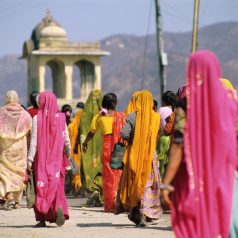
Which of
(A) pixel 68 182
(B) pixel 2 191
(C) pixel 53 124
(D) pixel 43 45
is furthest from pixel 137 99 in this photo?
(D) pixel 43 45

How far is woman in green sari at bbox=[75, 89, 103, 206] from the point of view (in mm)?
18703

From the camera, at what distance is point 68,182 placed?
22375 millimetres

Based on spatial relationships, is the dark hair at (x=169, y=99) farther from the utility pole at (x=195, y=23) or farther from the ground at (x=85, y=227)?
the utility pole at (x=195, y=23)

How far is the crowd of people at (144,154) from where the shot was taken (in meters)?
8.59

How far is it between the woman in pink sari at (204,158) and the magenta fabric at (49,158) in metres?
5.47

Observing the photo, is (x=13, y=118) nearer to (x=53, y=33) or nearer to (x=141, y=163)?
(x=141, y=163)

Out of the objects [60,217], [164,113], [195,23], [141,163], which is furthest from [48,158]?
[195,23]

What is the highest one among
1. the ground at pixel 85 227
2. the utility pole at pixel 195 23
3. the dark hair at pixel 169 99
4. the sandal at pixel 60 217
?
the utility pole at pixel 195 23

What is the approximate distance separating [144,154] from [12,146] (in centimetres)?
398

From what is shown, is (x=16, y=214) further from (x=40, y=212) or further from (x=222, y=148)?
(x=222, y=148)

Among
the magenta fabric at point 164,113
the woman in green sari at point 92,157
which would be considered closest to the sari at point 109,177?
the magenta fabric at point 164,113

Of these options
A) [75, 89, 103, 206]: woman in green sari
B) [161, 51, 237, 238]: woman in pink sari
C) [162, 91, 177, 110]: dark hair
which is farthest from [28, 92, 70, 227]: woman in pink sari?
[161, 51, 237, 238]: woman in pink sari

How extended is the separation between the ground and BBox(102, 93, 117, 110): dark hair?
53.7 inches

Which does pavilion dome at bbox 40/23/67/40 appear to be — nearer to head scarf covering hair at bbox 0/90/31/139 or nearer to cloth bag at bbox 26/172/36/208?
head scarf covering hair at bbox 0/90/31/139
